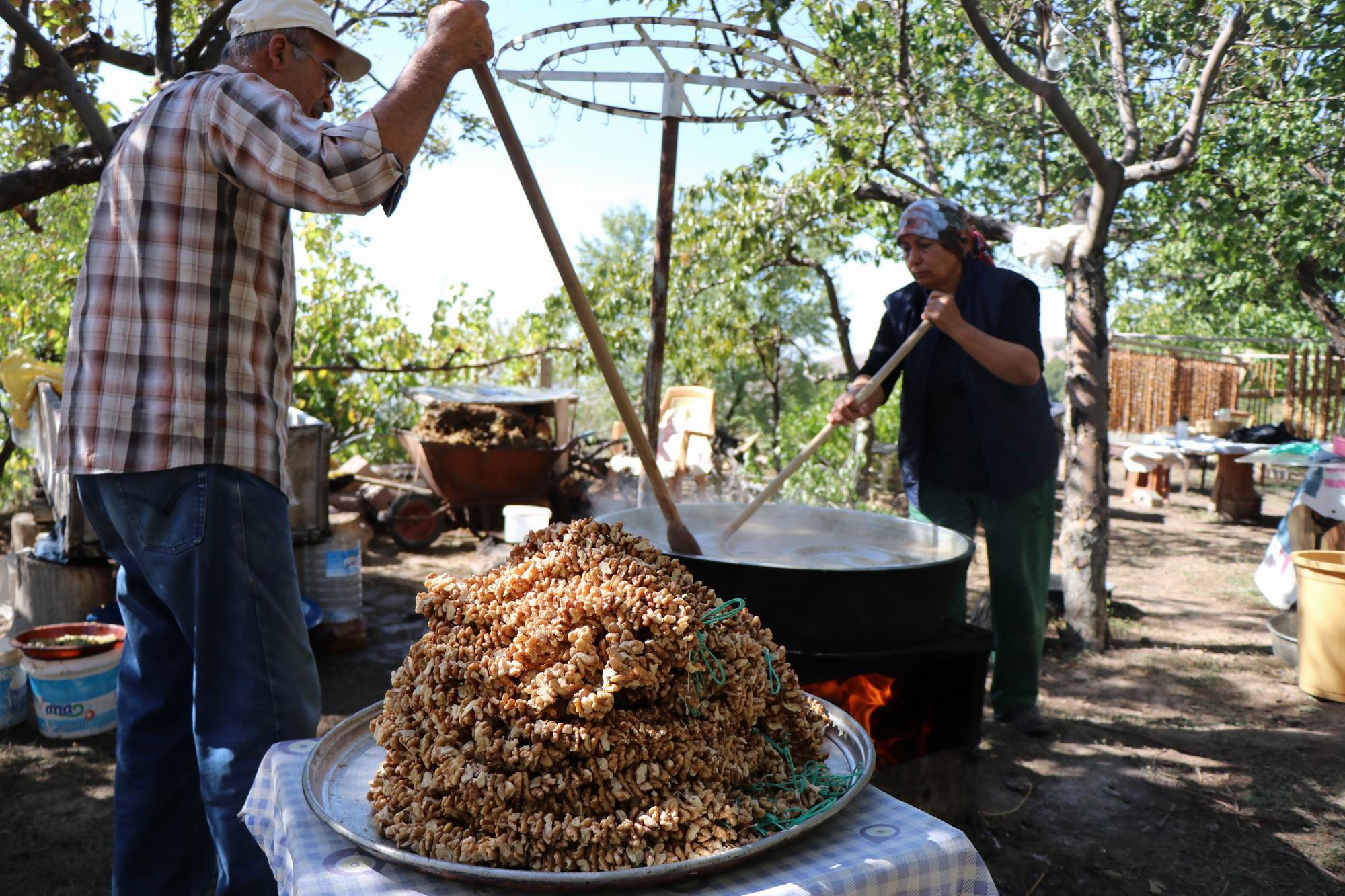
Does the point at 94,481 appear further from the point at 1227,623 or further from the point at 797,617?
the point at 1227,623

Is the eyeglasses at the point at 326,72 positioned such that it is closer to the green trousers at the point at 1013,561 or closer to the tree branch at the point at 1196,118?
the green trousers at the point at 1013,561

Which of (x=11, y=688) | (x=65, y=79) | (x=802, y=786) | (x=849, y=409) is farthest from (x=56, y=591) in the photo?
(x=802, y=786)

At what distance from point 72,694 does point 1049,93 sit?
5270mm

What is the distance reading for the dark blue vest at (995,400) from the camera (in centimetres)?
352

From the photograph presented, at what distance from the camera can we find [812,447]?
10.7 feet

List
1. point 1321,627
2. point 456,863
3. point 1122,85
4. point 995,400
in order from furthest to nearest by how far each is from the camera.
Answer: point 1122,85 → point 1321,627 → point 995,400 → point 456,863

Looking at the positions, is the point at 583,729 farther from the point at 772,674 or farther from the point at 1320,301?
the point at 1320,301

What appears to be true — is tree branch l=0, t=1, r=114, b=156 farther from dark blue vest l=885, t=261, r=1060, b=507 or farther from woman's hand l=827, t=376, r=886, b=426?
dark blue vest l=885, t=261, r=1060, b=507

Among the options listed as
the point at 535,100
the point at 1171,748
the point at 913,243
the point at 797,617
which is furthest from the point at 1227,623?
the point at 535,100

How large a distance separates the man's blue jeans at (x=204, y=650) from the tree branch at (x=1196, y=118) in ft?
16.0

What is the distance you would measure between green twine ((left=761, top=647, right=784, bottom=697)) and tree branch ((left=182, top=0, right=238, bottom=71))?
441 cm

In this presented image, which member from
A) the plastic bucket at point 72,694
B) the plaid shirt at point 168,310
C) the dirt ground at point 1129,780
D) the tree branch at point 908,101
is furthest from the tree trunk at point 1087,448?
the plastic bucket at point 72,694

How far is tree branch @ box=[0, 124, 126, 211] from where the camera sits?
3.79 m

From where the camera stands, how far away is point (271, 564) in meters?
2.03
